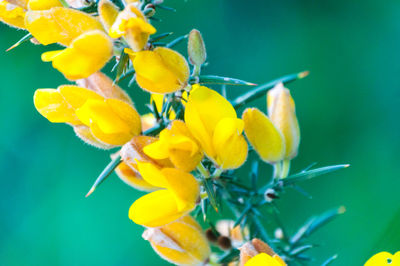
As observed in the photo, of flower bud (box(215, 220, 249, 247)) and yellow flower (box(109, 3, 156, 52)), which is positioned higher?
yellow flower (box(109, 3, 156, 52))

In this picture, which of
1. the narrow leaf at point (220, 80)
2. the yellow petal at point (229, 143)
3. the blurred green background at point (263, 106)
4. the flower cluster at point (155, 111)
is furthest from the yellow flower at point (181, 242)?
the blurred green background at point (263, 106)

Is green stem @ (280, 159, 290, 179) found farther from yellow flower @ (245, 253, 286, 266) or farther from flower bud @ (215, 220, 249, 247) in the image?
yellow flower @ (245, 253, 286, 266)

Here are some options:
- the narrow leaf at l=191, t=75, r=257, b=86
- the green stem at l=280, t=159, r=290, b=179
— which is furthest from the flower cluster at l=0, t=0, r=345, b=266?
the green stem at l=280, t=159, r=290, b=179

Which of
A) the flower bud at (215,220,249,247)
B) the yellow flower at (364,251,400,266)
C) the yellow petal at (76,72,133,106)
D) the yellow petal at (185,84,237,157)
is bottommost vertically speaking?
the flower bud at (215,220,249,247)

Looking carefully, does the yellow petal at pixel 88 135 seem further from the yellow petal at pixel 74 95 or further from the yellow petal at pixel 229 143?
the yellow petal at pixel 229 143

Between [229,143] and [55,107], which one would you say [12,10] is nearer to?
[55,107]

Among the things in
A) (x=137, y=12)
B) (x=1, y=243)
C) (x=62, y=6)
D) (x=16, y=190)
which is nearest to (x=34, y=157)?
(x=16, y=190)

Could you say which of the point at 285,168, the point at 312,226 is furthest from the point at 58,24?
the point at 312,226
